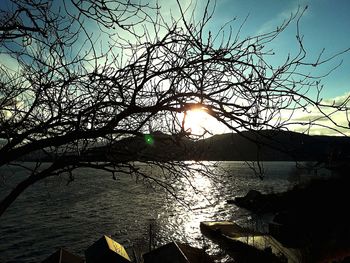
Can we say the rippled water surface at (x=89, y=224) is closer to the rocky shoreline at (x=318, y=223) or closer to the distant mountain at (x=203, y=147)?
the rocky shoreline at (x=318, y=223)

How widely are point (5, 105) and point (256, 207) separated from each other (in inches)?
2296

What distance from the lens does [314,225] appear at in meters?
35.7

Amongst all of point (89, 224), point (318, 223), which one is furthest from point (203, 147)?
point (89, 224)

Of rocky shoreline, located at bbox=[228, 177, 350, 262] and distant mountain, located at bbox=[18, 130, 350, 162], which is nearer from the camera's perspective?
distant mountain, located at bbox=[18, 130, 350, 162]

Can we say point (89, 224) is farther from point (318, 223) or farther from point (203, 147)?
point (203, 147)

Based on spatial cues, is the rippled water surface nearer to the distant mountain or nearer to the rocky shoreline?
the rocky shoreline

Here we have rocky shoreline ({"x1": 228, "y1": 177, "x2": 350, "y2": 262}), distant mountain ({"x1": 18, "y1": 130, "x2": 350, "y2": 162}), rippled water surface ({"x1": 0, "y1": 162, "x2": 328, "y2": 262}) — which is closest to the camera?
distant mountain ({"x1": 18, "y1": 130, "x2": 350, "y2": 162})

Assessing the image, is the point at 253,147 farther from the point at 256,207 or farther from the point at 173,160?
the point at 256,207

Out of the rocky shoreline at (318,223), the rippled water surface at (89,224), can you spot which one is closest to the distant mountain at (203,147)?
the rippled water surface at (89,224)

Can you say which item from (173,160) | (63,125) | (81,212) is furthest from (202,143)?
(81,212)

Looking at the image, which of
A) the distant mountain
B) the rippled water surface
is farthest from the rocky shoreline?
the distant mountain

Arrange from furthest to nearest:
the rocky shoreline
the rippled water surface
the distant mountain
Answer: the rippled water surface → the rocky shoreline → the distant mountain

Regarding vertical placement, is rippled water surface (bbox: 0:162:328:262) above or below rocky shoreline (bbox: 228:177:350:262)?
below

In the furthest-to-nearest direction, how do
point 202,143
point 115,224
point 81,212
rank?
point 81,212, point 115,224, point 202,143
